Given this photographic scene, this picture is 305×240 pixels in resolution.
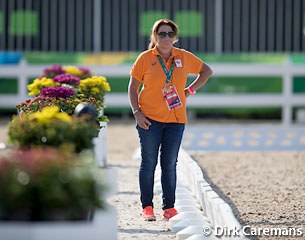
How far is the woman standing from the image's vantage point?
7.88m

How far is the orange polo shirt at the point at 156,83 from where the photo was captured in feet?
25.8

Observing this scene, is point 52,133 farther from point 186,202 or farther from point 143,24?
point 143,24

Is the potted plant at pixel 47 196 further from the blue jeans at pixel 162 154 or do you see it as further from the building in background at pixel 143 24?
the building in background at pixel 143 24

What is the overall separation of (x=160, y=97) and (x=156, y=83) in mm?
115

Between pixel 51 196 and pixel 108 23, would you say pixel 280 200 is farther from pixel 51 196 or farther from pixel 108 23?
pixel 108 23

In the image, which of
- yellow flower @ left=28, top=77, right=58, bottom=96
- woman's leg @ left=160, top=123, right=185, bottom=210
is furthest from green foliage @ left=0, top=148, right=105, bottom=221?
yellow flower @ left=28, top=77, right=58, bottom=96

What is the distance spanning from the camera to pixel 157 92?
7883 millimetres

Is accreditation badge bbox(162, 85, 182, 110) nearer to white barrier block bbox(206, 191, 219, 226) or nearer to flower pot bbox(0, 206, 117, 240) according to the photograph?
white barrier block bbox(206, 191, 219, 226)

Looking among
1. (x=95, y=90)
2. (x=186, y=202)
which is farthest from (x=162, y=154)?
(x=95, y=90)

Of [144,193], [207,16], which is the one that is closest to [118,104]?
[207,16]

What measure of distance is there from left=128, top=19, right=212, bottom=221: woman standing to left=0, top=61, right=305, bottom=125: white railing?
467 inches

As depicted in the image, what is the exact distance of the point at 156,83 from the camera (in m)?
7.88

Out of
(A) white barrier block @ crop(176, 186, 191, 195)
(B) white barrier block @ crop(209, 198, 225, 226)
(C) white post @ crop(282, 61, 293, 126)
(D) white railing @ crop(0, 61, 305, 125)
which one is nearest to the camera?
(B) white barrier block @ crop(209, 198, 225, 226)

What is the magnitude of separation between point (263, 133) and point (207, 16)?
8.35 m
